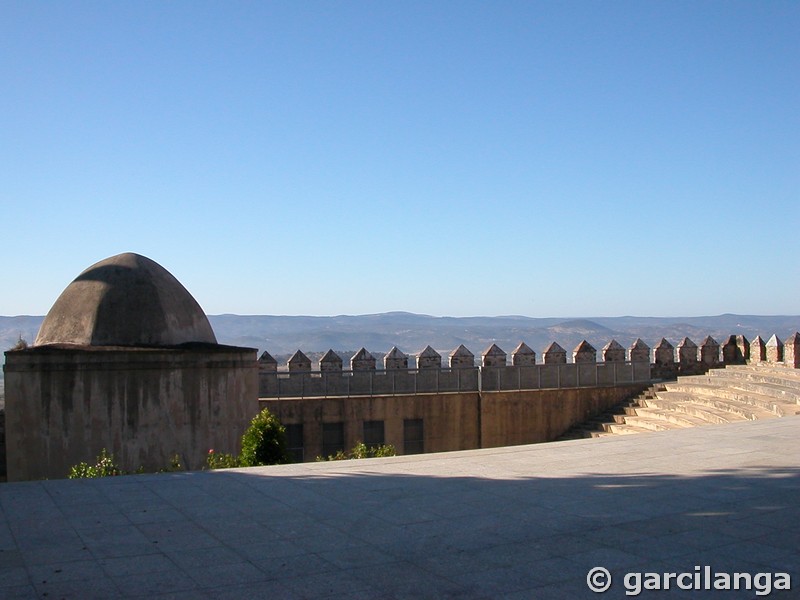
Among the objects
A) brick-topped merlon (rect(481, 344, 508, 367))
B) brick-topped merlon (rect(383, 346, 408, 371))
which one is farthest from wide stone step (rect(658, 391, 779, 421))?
brick-topped merlon (rect(383, 346, 408, 371))

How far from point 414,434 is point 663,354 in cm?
803

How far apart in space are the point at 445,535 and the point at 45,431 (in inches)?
353

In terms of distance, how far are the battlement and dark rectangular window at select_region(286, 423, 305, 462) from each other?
920mm

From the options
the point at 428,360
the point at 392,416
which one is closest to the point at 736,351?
the point at 428,360

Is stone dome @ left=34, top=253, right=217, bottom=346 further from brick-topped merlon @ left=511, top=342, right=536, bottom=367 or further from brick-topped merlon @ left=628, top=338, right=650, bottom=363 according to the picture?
brick-topped merlon @ left=628, top=338, right=650, bottom=363

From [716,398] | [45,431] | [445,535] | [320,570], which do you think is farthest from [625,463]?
[716,398]

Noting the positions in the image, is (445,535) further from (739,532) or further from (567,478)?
(567,478)

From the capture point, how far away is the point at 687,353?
24.0 meters

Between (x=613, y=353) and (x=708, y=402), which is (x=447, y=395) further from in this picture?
(x=708, y=402)

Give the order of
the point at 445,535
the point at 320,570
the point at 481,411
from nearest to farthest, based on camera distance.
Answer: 1. the point at 320,570
2. the point at 445,535
3. the point at 481,411

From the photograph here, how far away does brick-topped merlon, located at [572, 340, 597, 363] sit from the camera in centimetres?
2320

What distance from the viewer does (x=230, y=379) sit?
47.0ft

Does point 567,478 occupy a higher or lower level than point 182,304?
lower

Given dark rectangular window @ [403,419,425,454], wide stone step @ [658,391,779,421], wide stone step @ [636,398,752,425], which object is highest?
wide stone step @ [658,391,779,421]
